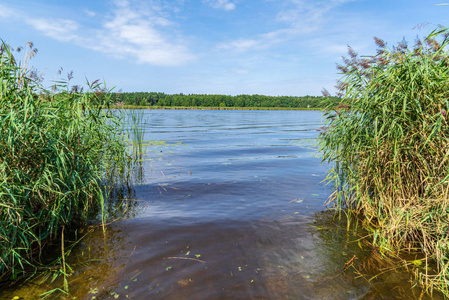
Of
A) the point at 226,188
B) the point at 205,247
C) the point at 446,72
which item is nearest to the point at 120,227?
the point at 205,247

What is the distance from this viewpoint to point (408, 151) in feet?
16.7

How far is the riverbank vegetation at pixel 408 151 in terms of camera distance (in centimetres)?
446

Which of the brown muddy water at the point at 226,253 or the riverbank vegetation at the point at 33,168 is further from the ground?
the riverbank vegetation at the point at 33,168

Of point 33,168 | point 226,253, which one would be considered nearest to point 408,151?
point 226,253

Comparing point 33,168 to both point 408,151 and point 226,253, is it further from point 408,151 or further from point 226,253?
point 408,151

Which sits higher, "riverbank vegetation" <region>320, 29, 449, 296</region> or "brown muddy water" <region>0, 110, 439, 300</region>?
"riverbank vegetation" <region>320, 29, 449, 296</region>

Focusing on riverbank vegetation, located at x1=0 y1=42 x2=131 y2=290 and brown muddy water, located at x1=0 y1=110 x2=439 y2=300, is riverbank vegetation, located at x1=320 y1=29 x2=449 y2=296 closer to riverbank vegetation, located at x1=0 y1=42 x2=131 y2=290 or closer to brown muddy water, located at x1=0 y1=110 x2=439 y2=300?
brown muddy water, located at x1=0 y1=110 x2=439 y2=300

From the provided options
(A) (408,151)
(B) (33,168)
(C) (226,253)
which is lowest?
(C) (226,253)

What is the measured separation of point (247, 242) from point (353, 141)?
127 inches

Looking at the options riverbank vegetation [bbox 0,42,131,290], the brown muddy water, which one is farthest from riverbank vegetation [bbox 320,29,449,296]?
riverbank vegetation [bbox 0,42,131,290]

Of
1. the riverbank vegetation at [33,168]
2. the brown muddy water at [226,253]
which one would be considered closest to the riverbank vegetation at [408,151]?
the brown muddy water at [226,253]

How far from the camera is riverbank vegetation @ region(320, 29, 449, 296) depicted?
4.46m

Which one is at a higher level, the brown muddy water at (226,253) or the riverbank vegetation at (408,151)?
the riverbank vegetation at (408,151)

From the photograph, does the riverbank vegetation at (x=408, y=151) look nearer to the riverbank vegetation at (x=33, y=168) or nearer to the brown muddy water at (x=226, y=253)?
the brown muddy water at (x=226, y=253)
